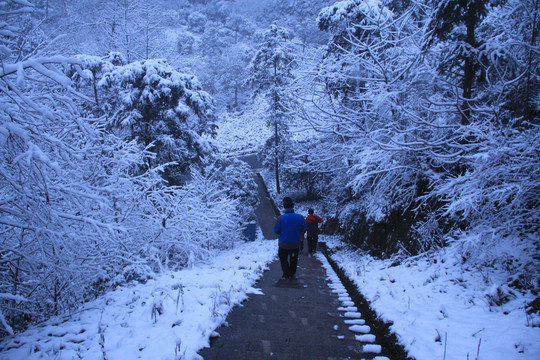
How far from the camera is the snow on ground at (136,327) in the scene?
2.99 meters

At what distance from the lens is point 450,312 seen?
3922 mm

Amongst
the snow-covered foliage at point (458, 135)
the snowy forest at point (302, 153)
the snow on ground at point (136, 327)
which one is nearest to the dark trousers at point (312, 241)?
the snowy forest at point (302, 153)

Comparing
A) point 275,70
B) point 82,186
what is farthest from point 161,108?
point 275,70

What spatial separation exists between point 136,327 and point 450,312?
12.6 ft

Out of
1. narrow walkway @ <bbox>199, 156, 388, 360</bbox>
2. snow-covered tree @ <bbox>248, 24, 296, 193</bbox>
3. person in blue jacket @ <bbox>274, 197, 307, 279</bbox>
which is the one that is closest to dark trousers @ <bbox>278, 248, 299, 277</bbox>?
person in blue jacket @ <bbox>274, 197, 307, 279</bbox>

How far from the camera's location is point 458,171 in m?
7.15

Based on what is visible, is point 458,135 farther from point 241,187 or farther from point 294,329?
point 241,187

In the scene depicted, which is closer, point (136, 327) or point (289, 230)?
point (136, 327)

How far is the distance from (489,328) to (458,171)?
4.64 metres

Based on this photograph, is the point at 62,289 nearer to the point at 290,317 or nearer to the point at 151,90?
the point at 290,317

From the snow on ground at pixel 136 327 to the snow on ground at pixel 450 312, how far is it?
2216mm

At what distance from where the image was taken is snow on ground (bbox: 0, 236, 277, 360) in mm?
2994

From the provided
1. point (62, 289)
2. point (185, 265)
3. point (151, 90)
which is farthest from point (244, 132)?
point (62, 289)

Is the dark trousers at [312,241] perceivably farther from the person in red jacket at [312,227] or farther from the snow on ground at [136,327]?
the snow on ground at [136,327]
